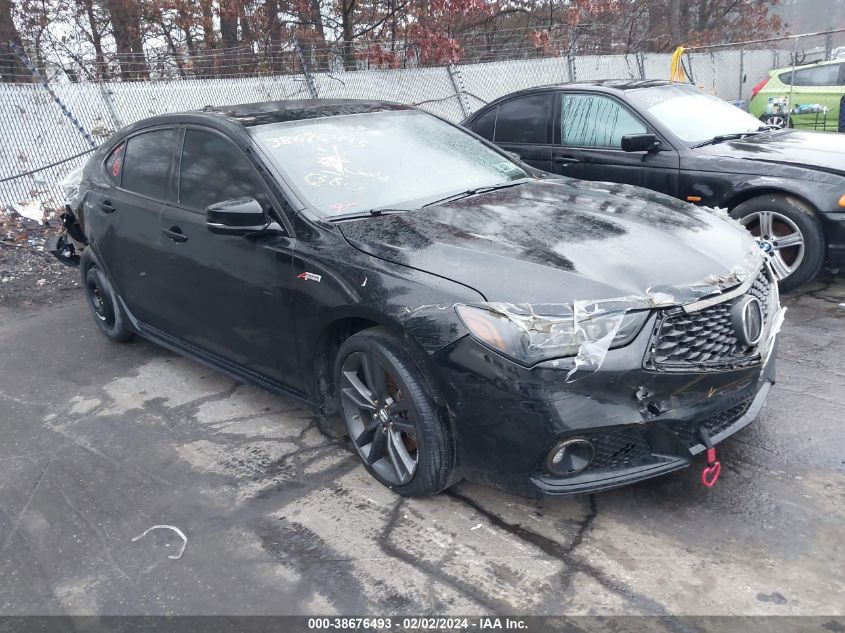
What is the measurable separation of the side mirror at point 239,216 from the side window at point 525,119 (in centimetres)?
397

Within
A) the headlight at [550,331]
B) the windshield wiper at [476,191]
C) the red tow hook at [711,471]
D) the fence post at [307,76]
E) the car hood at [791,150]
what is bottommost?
the red tow hook at [711,471]

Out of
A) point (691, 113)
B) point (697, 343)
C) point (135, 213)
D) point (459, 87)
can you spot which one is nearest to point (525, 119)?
point (691, 113)

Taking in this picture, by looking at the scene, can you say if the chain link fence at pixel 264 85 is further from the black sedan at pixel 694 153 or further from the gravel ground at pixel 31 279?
the black sedan at pixel 694 153

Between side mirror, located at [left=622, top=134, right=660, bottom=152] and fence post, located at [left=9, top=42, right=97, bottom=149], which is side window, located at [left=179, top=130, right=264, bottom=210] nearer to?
side mirror, located at [left=622, top=134, right=660, bottom=152]

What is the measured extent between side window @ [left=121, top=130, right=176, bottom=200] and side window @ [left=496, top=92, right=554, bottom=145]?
3584 millimetres

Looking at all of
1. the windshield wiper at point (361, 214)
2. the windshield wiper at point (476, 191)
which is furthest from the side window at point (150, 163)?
the windshield wiper at point (476, 191)

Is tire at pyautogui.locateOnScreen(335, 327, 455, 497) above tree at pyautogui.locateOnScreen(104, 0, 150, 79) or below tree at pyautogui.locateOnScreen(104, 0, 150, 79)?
below

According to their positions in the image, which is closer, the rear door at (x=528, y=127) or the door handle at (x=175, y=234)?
the door handle at (x=175, y=234)

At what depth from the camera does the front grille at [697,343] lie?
9.23ft

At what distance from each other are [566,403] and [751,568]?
0.92 m

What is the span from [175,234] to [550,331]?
2.48 metres

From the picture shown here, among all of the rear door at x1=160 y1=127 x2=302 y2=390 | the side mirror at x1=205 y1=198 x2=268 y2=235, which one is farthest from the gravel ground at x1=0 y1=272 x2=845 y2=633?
the side mirror at x1=205 y1=198 x2=268 y2=235

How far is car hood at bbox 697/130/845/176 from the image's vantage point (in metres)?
5.47

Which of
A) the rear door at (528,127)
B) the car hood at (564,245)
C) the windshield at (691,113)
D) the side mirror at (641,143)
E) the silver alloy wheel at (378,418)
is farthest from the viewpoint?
the rear door at (528,127)
